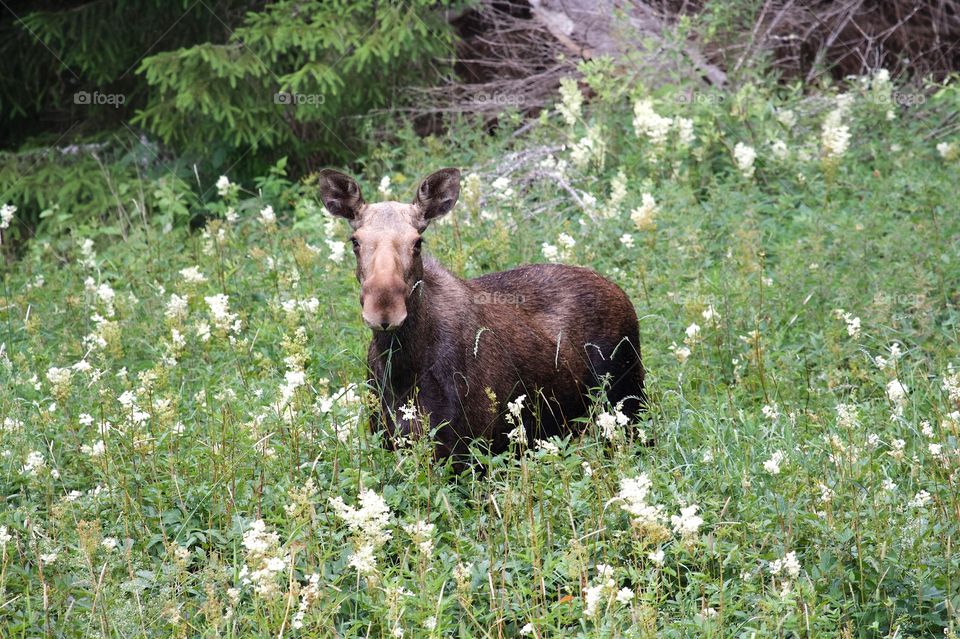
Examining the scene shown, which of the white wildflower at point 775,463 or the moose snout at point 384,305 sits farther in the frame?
the moose snout at point 384,305

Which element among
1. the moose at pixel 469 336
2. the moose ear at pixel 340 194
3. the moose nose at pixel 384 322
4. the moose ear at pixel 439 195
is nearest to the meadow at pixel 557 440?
the moose at pixel 469 336

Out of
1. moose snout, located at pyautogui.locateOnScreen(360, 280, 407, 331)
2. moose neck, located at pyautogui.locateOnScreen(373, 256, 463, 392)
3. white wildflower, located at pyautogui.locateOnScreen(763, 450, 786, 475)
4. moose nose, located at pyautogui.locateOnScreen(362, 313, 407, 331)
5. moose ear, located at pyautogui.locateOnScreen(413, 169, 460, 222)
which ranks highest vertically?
moose ear, located at pyautogui.locateOnScreen(413, 169, 460, 222)

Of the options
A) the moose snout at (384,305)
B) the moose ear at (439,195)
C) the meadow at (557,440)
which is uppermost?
the moose ear at (439,195)

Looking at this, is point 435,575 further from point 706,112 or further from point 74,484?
point 706,112

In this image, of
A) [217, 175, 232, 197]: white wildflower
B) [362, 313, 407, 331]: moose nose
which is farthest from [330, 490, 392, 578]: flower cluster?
[217, 175, 232, 197]: white wildflower

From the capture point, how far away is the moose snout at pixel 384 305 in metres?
4.83

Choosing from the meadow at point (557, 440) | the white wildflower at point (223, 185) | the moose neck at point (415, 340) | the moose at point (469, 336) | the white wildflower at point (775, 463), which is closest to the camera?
the meadow at point (557, 440)

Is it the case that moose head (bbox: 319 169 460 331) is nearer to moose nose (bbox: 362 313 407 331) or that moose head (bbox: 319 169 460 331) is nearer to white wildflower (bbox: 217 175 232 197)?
moose nose (bbox: 362 313 407 331)

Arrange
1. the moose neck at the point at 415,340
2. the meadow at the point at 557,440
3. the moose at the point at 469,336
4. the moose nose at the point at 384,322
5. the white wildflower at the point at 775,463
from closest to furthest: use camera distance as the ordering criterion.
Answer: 1. the meadow at the point at 557,440
2. the white wildflower at the point at 775,463
3. the moose nose at the point at 384,322
4. the moose at the point at 469,336
5. the moose neck at the point at 415,340

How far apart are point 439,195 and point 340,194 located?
0.52m

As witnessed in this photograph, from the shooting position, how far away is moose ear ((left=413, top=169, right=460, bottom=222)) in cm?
581

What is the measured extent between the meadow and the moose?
0.92ft

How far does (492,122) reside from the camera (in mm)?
12273

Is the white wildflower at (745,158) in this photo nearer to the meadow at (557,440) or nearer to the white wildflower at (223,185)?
the meadow at (557,440)
